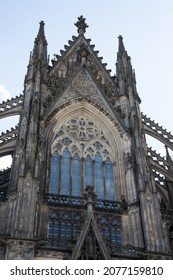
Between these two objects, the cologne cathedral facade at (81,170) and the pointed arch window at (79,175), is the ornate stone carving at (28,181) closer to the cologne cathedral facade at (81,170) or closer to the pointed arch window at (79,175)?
Result: the cologne cathedral facade at (81,170)

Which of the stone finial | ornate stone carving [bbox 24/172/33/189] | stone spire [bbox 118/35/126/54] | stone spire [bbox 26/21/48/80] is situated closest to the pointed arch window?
ornate stone carving [bbox 24/172/33/189]

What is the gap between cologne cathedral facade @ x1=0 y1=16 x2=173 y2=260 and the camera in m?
16.3

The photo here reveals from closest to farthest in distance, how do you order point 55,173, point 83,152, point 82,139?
point 55,173 → point 83,152 → point 82,139

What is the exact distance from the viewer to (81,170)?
2062cm

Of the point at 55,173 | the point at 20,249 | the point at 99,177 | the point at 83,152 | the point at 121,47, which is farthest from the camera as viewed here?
the point at 121,47

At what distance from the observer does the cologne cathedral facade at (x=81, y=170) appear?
53.4 feet

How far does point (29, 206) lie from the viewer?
16438 millimetres

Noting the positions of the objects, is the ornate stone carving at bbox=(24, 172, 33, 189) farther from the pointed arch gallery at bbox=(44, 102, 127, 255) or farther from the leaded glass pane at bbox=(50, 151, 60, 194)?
the leaded glass pane at bbox=(50, 151, 60, 194)

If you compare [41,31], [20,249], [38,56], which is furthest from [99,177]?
[41,31]

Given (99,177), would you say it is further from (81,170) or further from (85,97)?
(85,97)

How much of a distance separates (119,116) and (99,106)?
1.30m

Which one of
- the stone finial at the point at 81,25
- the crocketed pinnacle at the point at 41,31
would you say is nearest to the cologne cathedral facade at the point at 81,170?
the crocketed pinnacle at the point at 41,31
